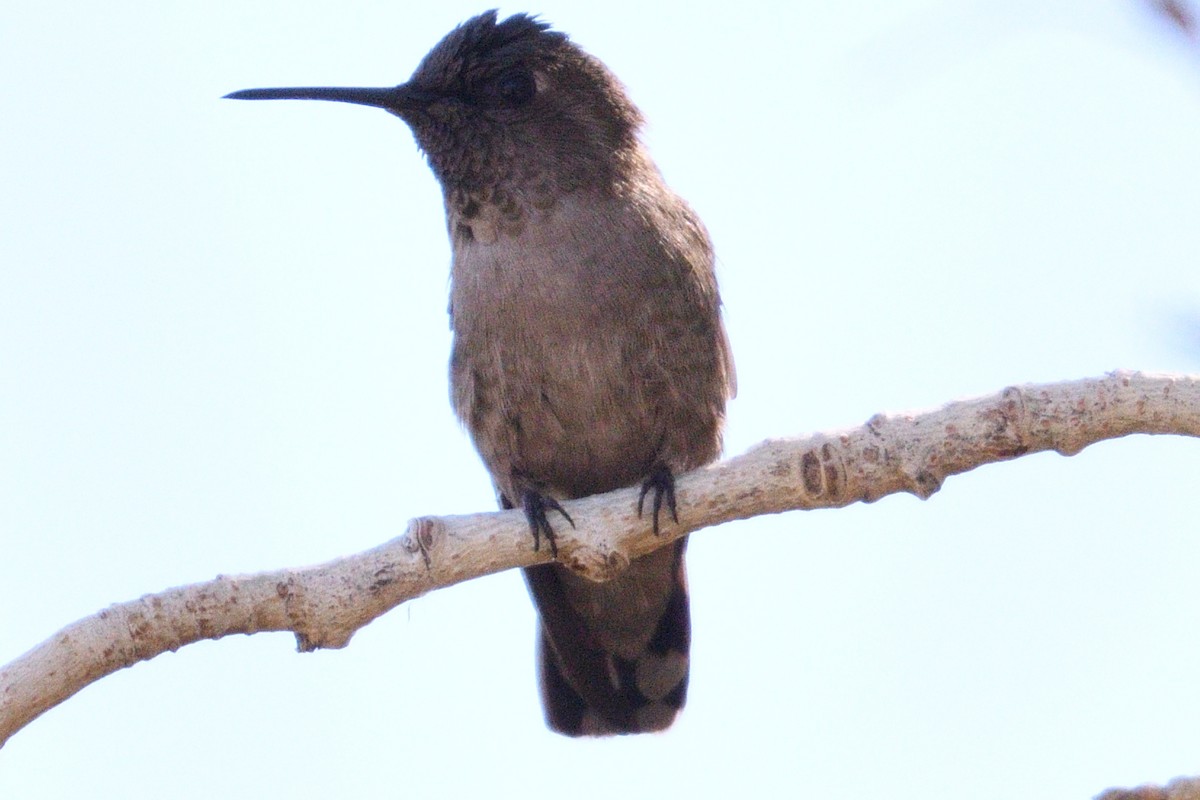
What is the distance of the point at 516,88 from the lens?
5.95m

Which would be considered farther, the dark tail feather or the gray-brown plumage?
the dark tail feather

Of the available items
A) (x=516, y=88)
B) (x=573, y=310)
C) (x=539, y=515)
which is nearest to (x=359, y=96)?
(x=516, y=88)

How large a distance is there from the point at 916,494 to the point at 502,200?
87.2 inches

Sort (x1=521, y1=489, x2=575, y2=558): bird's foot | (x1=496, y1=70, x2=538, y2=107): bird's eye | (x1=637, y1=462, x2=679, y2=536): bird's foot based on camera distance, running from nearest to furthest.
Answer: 1. (x1=521, y1=489, x2=575, y2=558): bird's foot
2. (x1=637, y1=462, x2=679, y2=536): bird's foot
3. (x1=496, y1=70, x2=538, y2=107): bird's eye

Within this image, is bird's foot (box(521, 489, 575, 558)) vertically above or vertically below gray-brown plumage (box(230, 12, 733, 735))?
below

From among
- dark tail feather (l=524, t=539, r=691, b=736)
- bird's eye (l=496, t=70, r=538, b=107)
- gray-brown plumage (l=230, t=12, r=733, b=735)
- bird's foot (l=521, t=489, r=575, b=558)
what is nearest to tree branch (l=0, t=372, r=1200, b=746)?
bird's foot (l=521, t=489, r=575, b=558)

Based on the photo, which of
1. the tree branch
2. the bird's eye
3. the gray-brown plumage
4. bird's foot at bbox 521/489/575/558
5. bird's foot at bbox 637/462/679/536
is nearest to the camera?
the tree branch

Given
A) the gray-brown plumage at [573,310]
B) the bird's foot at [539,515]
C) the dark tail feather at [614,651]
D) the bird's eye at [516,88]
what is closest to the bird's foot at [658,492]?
A: the gray-brown plumage at [573,310]

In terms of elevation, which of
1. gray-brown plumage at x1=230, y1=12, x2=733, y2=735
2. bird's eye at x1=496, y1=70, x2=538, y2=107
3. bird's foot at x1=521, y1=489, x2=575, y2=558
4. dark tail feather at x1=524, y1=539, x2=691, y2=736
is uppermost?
bird's eye at x1=496, y1=70, x2=538, y2=107

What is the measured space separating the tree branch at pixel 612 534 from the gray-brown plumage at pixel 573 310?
42cm

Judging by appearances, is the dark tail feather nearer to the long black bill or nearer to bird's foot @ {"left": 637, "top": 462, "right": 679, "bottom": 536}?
bird's foot @ {"left": 637, "top": 462, "right": 679, "bottom": 536}

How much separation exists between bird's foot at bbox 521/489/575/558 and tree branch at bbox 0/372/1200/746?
0.12 feet

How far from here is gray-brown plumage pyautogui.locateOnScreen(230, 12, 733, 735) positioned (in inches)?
211

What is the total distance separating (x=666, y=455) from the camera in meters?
5.36
